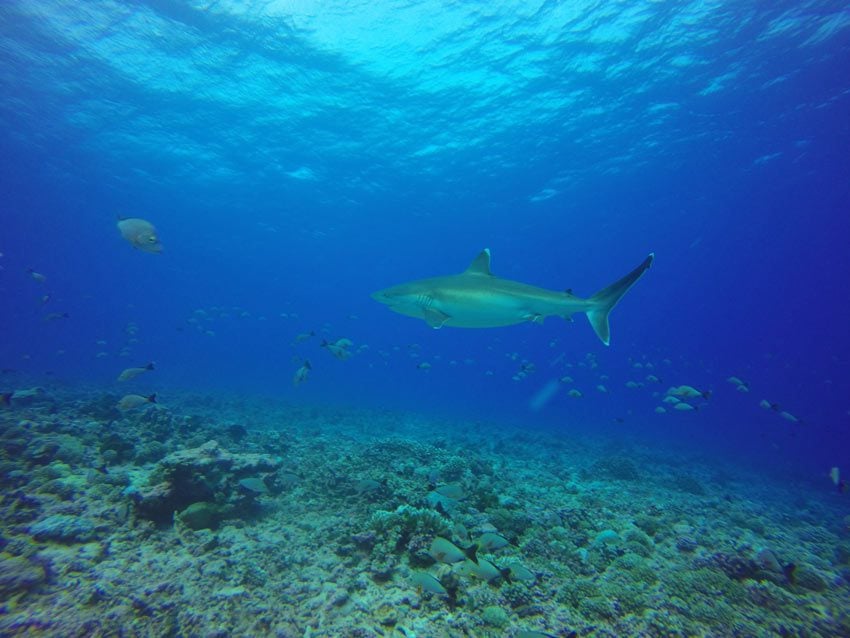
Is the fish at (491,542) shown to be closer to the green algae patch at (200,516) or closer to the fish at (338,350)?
the green algae patch at (200,516)

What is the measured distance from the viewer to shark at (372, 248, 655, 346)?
689 centimetres

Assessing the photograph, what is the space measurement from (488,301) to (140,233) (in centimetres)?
674

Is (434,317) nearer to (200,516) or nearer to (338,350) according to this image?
(200,516)

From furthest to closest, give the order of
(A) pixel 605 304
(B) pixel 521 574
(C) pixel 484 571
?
(A) pixel 605 304 < (B) pixel 521 574 < (C) pixel 484 571

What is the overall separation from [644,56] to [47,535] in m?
31.1

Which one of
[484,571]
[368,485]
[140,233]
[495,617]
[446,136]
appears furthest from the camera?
[446,136]

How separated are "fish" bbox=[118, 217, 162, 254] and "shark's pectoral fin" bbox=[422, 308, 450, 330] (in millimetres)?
5234

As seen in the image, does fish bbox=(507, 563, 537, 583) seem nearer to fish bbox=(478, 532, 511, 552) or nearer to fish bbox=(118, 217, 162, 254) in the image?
fish bbox=(478, 532, 511, 552)

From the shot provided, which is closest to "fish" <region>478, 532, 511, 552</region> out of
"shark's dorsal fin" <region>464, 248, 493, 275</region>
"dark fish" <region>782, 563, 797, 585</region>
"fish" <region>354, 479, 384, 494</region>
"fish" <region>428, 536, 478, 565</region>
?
"fish" <region>428, 536, 478, 565</region>

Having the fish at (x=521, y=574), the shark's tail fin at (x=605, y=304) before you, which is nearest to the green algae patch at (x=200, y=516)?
the fish at (x=521, y=574)

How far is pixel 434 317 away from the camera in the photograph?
675 cm

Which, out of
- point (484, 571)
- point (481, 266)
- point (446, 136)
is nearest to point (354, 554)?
point (484, 571)

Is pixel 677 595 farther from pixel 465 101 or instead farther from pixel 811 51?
pixel 811 51

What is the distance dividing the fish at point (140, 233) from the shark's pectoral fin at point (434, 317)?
206 inches
